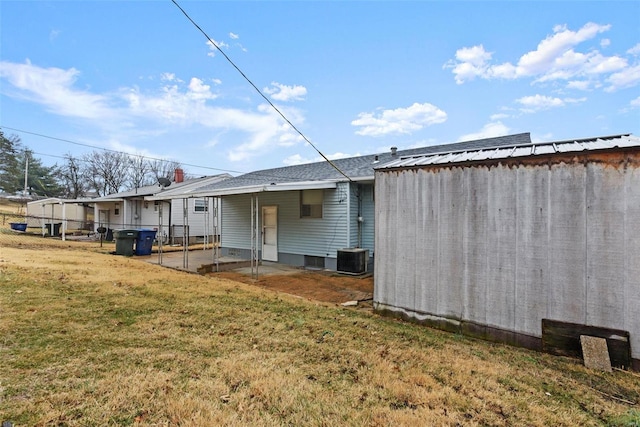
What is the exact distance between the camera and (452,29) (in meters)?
9.23

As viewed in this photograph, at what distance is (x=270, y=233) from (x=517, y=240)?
929 centimetres

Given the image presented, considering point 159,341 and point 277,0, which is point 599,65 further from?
point 159,341

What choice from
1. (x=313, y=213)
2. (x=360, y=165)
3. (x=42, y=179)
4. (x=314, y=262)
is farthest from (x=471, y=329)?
(x=42, y=179)

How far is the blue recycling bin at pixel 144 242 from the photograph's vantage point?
14.0 meters

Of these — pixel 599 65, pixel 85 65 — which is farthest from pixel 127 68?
pixel 599 65

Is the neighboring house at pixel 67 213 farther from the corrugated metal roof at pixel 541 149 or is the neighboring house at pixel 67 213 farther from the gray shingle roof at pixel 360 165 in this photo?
the corrugated metal roof at pixel 541 149

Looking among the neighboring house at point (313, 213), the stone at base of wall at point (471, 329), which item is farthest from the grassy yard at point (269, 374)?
the neighboring house at point (313, 213)

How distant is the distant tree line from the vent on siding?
3782 cm

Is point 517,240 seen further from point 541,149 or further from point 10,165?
point 10,165

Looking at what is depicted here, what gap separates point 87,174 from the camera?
44.1 m

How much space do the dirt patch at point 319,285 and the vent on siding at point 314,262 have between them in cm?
81

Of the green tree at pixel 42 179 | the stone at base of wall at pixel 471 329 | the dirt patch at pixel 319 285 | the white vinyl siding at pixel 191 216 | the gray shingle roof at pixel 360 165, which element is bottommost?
the dirt patch at pixel 319 285

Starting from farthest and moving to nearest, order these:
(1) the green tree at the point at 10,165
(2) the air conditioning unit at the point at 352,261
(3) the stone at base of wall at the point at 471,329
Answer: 1. (1) the green tree at the point at 10,165
2. (2) the air conditioning unit at the point at 352,261
3. (3) the stone at base of wall at the point at 471,329

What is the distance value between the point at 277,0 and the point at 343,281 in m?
7.86
